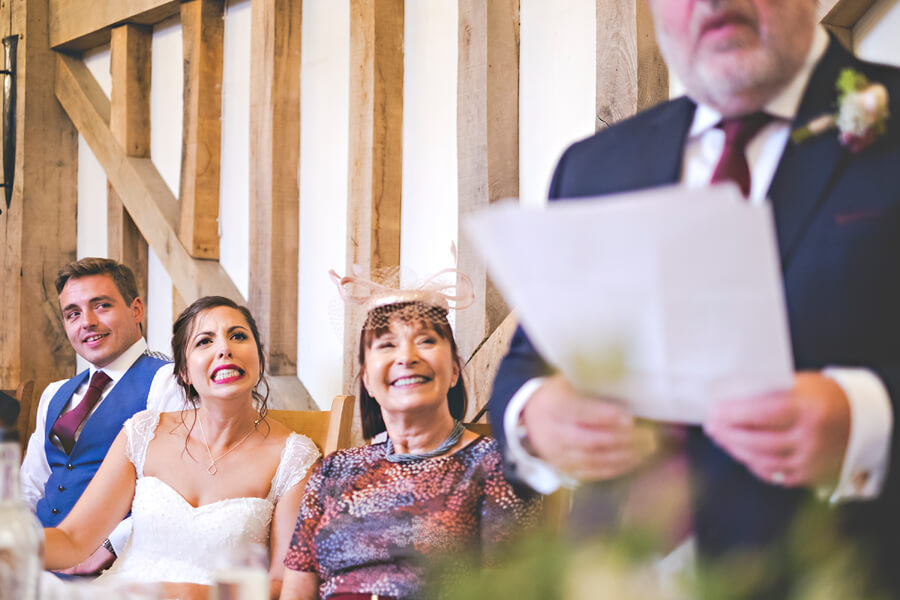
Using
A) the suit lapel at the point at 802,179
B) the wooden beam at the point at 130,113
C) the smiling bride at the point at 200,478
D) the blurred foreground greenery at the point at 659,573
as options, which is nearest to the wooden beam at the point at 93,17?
the wooden beam at the point at 130,113

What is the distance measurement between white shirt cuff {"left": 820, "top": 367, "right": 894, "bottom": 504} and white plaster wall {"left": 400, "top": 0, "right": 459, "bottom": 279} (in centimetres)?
206

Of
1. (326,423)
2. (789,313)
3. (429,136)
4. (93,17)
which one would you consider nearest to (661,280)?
(789,313)

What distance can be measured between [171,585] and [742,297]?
Answer: 1812mm

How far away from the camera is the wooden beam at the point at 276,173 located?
10.8 ft

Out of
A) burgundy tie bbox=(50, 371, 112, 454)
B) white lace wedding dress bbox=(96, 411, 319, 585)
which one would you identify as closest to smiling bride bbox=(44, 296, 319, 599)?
white lace wedding dress bbox=(96, 411, 319, 585)

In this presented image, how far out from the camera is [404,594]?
1.71m

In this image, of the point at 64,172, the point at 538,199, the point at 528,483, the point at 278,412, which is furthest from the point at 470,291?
the point at 64,172

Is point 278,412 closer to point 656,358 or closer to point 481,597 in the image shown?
point 656,358

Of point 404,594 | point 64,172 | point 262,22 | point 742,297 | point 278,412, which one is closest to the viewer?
point 742,297

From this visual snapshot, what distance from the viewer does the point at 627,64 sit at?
7.20 feet

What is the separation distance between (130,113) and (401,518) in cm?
293

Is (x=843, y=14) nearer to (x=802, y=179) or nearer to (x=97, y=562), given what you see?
(x=802, y=179)

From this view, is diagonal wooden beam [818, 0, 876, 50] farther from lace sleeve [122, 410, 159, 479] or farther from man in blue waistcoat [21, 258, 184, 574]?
man in blue waistcoat [21, 258, 184, 574]

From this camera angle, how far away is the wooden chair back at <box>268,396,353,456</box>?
7.61 feet
